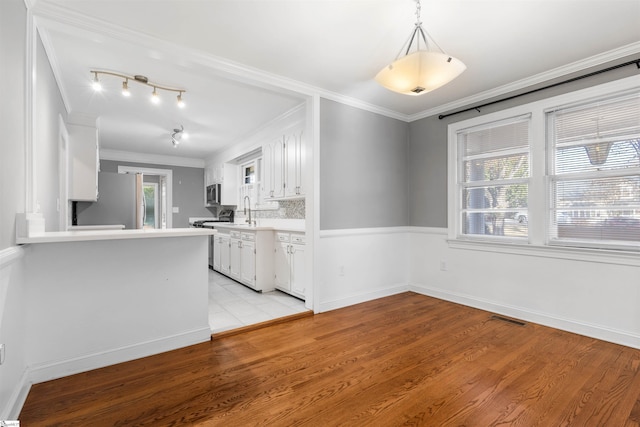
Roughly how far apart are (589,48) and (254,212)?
16.6 ft

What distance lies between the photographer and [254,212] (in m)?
5.89

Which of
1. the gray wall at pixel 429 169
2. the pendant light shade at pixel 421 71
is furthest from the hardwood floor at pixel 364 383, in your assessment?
the pendant light shade at pixel 421 71

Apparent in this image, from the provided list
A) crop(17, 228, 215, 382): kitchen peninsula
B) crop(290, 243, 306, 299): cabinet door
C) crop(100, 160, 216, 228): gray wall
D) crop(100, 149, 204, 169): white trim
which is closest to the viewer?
crop(17, 228, 215, 382): kitchen peninsula

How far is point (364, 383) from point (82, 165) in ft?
14.4

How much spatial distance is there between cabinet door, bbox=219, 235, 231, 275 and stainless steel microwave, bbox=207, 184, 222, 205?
152 cm

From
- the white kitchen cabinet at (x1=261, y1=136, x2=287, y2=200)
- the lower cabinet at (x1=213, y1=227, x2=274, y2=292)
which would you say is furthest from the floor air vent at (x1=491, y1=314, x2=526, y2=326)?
the white kitchen cabinet at (x1=261, y1=136, x2=287, y2=200)

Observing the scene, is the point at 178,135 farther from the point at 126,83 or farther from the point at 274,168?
the point at 126,83

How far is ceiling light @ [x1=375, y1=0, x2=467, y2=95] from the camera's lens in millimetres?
2078

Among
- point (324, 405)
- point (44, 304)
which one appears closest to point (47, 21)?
point (44, 304)

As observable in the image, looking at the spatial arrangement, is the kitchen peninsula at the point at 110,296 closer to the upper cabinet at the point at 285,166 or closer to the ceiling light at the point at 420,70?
the upper cabinet at the point at 285,166

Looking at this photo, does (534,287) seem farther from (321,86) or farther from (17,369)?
(17,369)

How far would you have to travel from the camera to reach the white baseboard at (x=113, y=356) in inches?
80.1

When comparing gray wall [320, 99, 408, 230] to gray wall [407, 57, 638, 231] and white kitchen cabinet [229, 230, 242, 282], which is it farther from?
white kitchen cabinet [229, 230, 242, 282]

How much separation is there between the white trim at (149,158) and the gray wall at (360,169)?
5.13m
